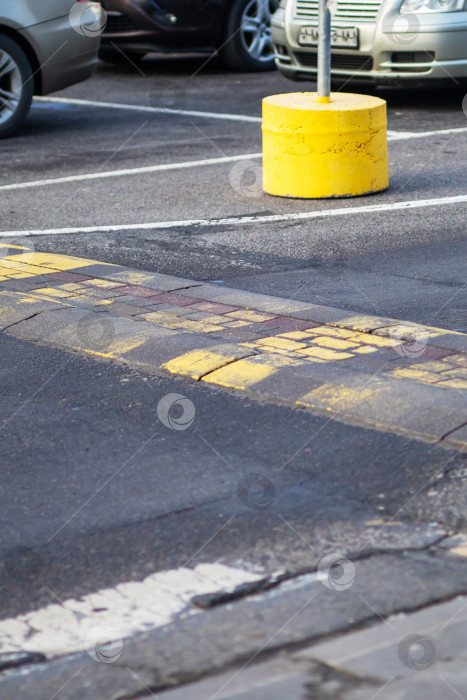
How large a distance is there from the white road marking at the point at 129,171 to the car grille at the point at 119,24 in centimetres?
440

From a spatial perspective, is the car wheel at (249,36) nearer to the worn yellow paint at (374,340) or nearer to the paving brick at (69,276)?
the paving brick at (69,276)

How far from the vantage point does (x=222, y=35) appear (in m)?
13.4

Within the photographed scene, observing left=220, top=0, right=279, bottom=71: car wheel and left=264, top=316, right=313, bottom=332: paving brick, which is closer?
left=264, top=316, right=313, bottom=332: paving brick

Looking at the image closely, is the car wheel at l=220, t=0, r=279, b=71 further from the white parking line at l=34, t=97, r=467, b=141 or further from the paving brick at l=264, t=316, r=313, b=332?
the paving brick at l=264, t=316, r=313, b=332

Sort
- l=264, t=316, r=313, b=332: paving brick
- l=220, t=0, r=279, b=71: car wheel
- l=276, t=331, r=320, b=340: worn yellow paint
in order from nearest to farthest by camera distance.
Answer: l=276, t=331, r=320, b=340: worn yellow paint
l=264, t=316, r=313, b=332: paving brick
l=220, t=0, r=279, b=71: car wheel

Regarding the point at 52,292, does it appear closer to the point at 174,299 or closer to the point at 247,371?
the point at 174,299

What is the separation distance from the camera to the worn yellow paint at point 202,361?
4.39 m

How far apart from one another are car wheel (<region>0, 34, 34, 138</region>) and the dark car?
3.21 meters

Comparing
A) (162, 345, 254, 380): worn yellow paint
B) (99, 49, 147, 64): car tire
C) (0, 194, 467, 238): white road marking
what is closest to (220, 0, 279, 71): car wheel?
(99, 49, 147, 64): car tire

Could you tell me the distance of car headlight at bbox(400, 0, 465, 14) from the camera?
403 inches

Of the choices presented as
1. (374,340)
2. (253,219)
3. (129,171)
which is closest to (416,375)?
(374,340)

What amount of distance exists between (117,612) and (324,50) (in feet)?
17.6

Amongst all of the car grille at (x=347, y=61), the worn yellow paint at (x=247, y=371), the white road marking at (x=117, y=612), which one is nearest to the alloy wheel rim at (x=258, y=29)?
the car grille at (x=347, y=61)

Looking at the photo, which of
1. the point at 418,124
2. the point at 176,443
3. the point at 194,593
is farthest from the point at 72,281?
the point at 418,124
